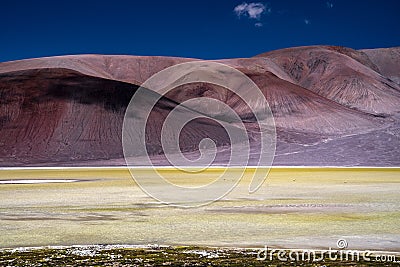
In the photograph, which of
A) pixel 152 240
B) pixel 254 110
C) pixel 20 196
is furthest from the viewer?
pixel 254 110

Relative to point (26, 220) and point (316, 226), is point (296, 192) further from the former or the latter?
point (26, 220)

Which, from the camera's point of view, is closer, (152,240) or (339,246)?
(339,246)

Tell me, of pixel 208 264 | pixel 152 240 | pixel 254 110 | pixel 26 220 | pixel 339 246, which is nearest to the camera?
pixel 208 264

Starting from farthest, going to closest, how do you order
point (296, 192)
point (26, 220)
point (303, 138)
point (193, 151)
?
point (303, 138), point (193, 151), point (296, 192), point (26, 220)

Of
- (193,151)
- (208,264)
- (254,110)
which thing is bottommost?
(208,264)

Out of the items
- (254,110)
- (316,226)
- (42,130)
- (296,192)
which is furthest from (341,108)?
(316,226)

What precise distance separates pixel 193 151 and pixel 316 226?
95.4 meters

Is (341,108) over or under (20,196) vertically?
over


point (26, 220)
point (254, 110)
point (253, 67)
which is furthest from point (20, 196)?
point (253, 67)

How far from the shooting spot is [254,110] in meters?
150

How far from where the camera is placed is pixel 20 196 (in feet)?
99.5

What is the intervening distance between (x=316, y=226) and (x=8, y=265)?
9.66 metres

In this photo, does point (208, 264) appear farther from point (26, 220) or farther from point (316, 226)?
point (26, 220)

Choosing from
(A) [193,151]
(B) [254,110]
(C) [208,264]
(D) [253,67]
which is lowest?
(C) [208,264]
